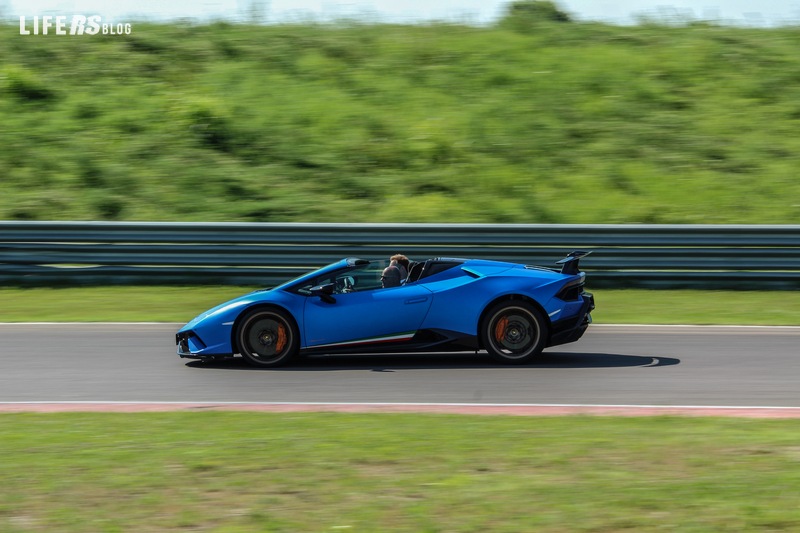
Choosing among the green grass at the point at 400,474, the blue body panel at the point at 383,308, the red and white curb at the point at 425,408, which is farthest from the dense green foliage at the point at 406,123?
the green grass at the point at 400,474

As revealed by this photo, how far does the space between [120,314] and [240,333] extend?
444 centimetres

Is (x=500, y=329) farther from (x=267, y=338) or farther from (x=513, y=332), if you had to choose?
(x=267, y=338)

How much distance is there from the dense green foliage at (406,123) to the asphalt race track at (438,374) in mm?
8214

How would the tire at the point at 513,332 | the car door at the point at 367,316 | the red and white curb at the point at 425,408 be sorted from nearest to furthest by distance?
the red and white curb at the point at 425,408
the car door at the point at 367,316
the tire at the point at 513,332

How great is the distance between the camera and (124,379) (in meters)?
9.54

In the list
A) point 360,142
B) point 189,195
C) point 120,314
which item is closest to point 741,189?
point 360,142

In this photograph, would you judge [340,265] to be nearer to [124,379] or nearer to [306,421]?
[124,379]

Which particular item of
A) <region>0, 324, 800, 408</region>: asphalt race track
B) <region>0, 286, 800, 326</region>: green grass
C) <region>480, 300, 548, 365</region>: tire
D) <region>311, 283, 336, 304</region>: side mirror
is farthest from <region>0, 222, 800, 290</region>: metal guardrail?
<region>311, 283, 336, 304</region>: side mirror

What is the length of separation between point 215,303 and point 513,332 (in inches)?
Answer: 238

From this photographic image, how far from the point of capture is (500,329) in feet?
33.0

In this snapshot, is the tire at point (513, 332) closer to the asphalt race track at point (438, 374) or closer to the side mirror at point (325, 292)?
the asphalt race track at point (438, 374)

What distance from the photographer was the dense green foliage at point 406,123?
20.1 metres

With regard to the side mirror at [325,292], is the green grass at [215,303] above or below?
below

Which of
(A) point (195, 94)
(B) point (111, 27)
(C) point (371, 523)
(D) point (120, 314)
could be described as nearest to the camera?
(C) point (371, 523)
